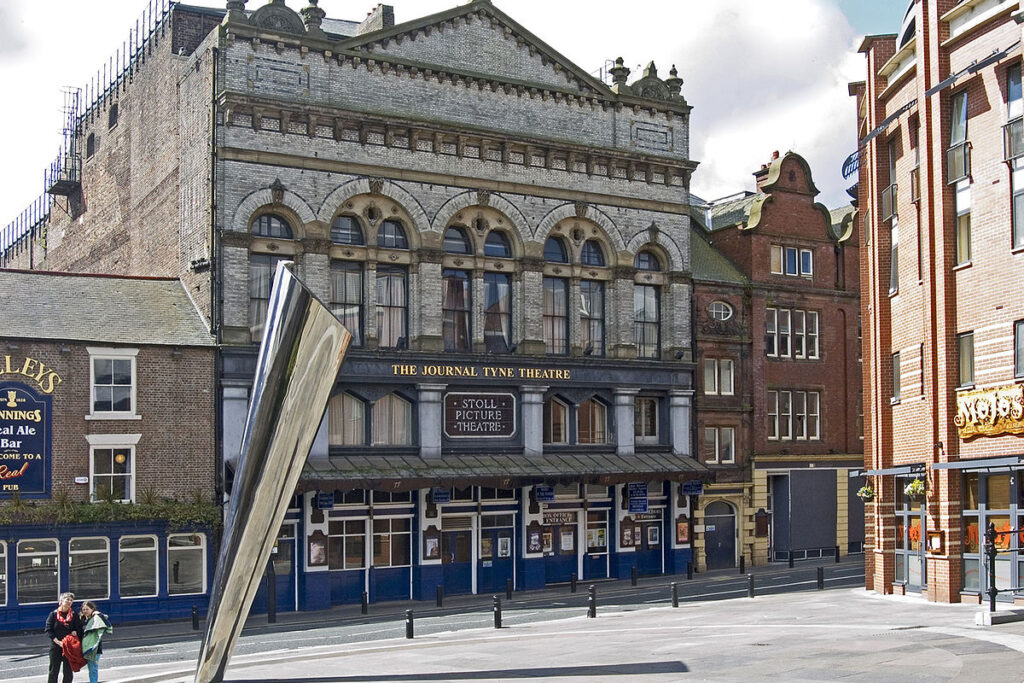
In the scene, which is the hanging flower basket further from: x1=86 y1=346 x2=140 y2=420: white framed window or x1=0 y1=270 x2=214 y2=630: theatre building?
x1=86 y1=346 x2=140 y2=420: white framed window

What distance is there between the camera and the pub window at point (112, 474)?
35.8 m

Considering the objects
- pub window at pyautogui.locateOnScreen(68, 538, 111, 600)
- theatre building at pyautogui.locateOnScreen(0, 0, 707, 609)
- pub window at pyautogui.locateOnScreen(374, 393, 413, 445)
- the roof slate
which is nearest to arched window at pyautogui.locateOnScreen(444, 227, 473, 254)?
theatre building at pyautogui.locateOnScreen(0, 0, 707, 609)

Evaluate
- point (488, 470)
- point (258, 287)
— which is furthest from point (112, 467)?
point (488, 470)

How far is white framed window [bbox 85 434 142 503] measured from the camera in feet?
117

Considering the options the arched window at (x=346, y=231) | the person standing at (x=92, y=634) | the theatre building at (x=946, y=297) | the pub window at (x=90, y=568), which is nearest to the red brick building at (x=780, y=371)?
the theatre building at (x=946, y=297)

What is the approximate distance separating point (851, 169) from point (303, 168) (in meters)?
16.5

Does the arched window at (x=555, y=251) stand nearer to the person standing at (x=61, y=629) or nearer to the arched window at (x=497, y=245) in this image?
the arched window at (x=497, y=245)

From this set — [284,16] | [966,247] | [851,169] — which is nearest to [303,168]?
[284,16]

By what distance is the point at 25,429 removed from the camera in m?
34.8

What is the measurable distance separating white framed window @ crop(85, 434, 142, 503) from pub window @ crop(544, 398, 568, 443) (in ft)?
46.3

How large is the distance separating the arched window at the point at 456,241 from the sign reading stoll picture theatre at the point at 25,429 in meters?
13.4

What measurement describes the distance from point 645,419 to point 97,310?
772 inches

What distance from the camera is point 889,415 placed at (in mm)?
35031

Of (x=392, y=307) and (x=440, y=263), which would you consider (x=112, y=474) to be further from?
(x=440, y=263)
